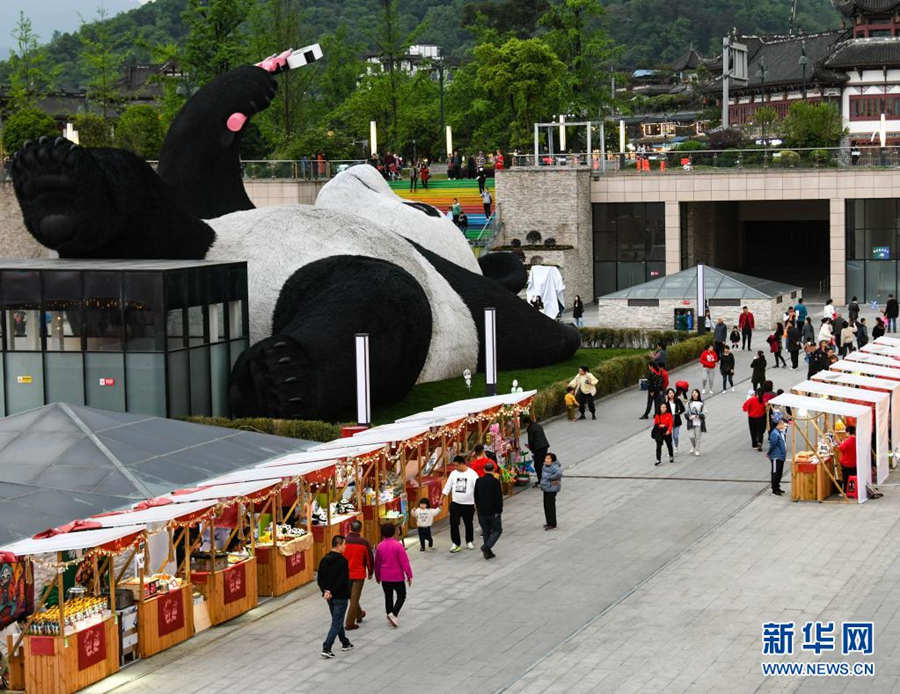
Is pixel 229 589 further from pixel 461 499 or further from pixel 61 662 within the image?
pixel 461 499

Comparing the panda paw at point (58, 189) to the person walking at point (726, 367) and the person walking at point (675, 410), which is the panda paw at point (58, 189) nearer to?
the person walking at point (675, 410)

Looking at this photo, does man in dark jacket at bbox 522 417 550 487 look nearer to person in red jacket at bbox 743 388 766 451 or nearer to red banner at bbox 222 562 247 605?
person in red jacket at bbox 743 388 766 451

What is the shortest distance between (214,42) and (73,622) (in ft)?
196

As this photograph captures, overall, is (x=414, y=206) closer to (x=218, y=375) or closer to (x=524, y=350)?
(x=524, y=350)

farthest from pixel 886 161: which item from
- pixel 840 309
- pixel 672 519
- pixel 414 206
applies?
pixel 672 519

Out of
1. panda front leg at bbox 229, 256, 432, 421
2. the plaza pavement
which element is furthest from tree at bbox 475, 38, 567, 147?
the plaza pavement

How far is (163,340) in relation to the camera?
95.2 ft

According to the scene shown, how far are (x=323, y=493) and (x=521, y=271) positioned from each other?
21992 millimetres

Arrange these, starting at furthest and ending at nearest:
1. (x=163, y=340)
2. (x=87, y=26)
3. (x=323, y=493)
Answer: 1. (x=87, y=26)
2. (x=163, y=340)
3. (x=323, y=493)

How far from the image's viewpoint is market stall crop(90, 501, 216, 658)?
56.1ft

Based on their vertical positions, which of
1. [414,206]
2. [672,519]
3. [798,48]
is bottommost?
[672,519]

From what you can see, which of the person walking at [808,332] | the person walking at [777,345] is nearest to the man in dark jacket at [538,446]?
the person walking at [777,345]

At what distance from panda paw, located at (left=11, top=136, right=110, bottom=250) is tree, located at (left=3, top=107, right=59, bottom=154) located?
39.0 meters

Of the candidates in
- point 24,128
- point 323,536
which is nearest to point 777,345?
point 323,536
